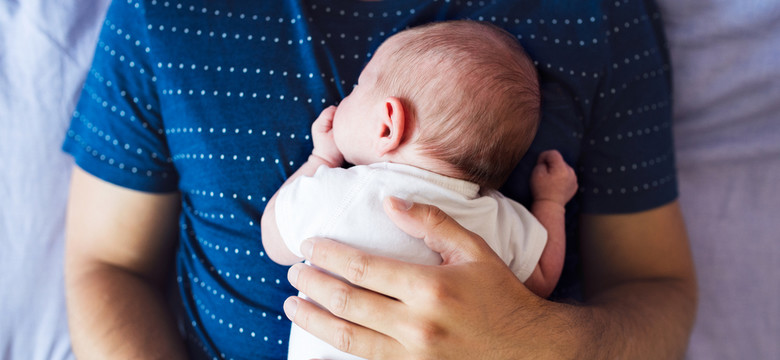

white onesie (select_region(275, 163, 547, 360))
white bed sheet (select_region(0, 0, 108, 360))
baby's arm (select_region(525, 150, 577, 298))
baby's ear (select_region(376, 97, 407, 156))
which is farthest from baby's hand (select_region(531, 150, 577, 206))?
white bed sheet (select_region(0, 0, 108, 360))

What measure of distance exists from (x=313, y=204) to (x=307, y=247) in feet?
0.20

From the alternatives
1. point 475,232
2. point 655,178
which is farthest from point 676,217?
point 475,232

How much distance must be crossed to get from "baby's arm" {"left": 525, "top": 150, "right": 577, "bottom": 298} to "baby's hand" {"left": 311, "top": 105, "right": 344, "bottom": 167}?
1.10 feet

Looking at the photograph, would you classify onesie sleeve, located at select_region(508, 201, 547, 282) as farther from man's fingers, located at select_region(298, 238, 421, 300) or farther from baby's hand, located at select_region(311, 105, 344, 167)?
baby's hand, located at select_region(311, 105, 344, 167)

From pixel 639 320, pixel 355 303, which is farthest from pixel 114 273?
pixel 639 320

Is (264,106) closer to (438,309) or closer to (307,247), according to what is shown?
(307,247)

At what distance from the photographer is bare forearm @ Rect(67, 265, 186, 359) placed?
3.06ft

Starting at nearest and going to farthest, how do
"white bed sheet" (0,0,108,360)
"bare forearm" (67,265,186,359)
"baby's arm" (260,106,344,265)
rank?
"baby's arm" (260,106,344,265) → "bare forearm" (67,265,186,359) → "white bed sheet" (0,0,108,360)

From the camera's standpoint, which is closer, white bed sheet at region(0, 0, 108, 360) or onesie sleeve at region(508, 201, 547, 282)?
onesie sleeve at region(508, 201, 547, 282)

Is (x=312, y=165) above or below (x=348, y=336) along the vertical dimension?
above

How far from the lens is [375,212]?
74 centimetres

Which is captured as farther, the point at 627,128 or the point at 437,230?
the point at 627,128

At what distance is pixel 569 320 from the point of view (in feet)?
2.76

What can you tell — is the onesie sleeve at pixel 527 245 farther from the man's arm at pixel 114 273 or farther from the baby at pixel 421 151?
the man's arm at pixel 114 273
